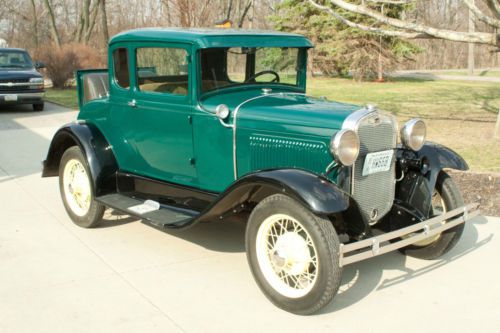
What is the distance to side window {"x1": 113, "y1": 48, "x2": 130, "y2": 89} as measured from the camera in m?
5.04

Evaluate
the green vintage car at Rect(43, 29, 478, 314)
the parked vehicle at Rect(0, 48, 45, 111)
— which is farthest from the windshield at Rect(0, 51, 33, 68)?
the green vintage car at Rect(43, 29, 478, 314)

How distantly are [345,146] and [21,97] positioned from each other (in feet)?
39.6

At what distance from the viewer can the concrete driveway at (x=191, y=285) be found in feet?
11.5

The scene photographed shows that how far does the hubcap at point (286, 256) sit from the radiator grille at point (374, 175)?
22.6 inches

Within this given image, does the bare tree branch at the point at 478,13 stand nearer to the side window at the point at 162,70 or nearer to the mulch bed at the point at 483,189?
the mulch bed at the point at 483,189

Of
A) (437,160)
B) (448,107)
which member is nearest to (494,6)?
(437,160)

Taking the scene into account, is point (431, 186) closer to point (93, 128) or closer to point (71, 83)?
point (93, 128)

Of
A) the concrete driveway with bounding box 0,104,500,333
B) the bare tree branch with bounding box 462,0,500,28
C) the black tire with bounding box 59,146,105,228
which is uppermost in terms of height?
the bare tree branch with bounding box 462,0,500,28

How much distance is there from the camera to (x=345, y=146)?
365 centimetres

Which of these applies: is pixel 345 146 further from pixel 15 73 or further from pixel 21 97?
pixel 15 73

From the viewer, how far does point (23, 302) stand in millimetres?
3742

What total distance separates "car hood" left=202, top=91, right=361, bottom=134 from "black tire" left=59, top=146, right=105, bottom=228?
155 centimetres

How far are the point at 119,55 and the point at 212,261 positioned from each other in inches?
83.5

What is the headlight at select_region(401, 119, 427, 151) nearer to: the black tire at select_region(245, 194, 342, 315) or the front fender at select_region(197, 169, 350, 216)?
the front fender at select_region(197, 169, 350, 216)
